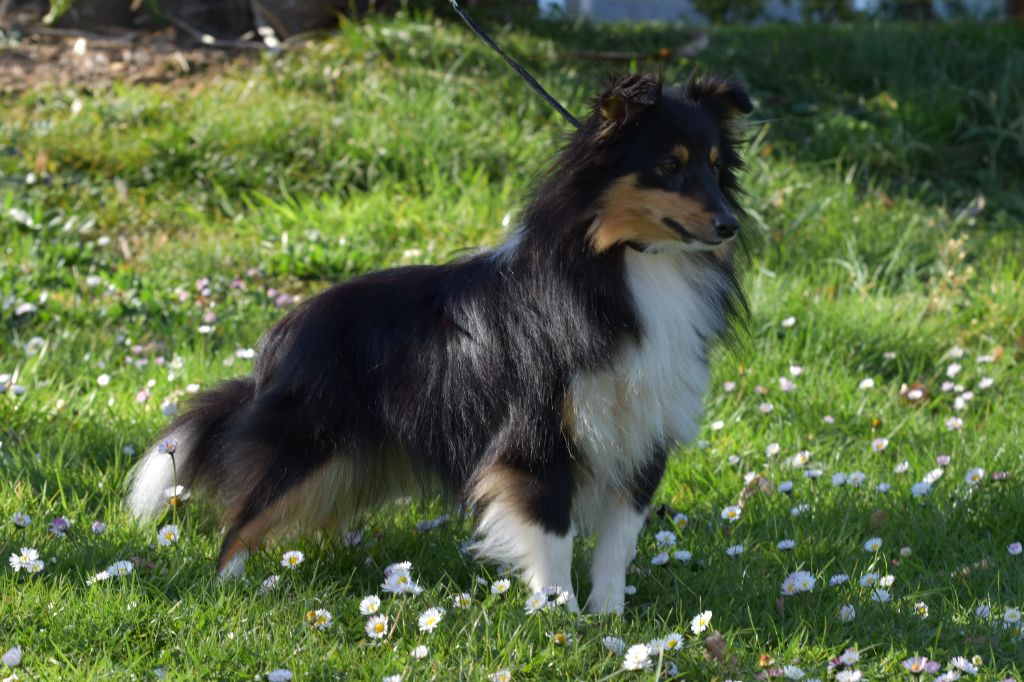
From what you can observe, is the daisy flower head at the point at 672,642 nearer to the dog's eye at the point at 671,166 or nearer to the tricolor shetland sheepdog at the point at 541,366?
the tricolor shetland sheepdog at the point at 541,366

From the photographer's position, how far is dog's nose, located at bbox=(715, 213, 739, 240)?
2.92 metres

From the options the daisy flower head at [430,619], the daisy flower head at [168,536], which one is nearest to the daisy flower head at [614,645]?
the daisy flower head at [430,619]

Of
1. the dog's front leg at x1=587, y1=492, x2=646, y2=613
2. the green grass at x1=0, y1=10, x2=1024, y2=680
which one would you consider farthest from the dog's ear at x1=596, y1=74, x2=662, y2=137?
the dog's front leg at x1=587, y1=492, x2=646, y2=613

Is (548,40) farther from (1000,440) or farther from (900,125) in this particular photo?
(1000,440)

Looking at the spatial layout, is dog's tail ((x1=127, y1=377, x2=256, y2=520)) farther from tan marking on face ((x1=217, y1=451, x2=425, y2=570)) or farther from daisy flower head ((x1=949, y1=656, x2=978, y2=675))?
daisy flower head ((x1=949, y1=656, x2=978, y2=675))

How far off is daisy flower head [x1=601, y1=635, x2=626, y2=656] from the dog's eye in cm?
111

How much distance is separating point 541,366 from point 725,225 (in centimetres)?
57

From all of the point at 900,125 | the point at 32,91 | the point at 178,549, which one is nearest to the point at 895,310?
the point at 900,125

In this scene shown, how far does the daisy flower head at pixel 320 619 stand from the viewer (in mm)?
2952

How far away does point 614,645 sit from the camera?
288 cm

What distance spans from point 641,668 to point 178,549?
1.34 meters

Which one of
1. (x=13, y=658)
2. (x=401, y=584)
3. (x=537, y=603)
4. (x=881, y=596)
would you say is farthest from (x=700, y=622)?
(x=13, y=658)

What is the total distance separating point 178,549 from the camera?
11.1 feet

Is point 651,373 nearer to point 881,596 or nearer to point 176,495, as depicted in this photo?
point 881,596
